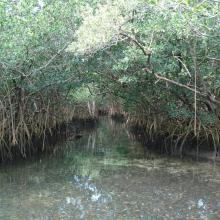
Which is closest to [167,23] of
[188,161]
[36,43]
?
[36,43]

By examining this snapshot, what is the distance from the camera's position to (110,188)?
8.55 m

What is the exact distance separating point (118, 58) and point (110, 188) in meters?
3.71

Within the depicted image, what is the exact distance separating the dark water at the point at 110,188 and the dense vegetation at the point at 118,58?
1.22m

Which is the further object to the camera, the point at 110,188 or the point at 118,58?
the point at 118,58

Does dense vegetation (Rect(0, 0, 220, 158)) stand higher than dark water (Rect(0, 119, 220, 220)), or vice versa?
dense vegetation (Rect(0, 0, 220, 158))

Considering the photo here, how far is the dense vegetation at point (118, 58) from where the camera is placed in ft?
26.7

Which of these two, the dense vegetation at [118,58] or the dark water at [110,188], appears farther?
the dense vegetation at [118,58]

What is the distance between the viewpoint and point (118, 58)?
10867 millimetres

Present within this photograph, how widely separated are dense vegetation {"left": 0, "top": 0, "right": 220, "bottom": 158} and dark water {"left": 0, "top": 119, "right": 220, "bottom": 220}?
122 cm

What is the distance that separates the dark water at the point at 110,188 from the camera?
274 inches

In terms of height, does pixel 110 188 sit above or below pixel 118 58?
below

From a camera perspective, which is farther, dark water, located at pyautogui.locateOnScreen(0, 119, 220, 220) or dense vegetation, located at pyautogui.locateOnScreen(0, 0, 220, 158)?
dense vegetation, located at pyautogui.locateOnScreen(0, 0, 220, 158)

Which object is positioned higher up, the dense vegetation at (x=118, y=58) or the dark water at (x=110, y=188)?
the dense vegetation at (x=118, y=58)

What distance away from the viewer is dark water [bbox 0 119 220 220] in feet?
22.8
